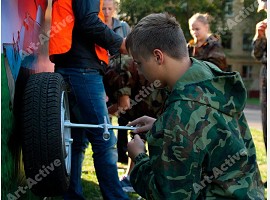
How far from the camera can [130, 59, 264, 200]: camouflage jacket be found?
240cm

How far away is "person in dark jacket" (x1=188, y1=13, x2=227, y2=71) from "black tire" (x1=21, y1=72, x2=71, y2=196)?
10.7ft

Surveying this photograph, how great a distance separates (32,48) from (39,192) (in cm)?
101

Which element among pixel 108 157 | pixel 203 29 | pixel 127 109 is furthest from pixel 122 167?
pixel 108 157

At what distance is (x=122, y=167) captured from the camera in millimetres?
6879

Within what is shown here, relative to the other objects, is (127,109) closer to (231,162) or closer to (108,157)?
(108,157)

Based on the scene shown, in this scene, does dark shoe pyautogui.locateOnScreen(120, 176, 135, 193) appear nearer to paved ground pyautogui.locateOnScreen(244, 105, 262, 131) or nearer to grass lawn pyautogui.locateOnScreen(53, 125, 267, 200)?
grass lawn pyautogui.locateOnScreen(53, 125, 267, 200)

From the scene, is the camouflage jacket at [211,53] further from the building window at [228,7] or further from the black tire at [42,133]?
the building window at [228,7]

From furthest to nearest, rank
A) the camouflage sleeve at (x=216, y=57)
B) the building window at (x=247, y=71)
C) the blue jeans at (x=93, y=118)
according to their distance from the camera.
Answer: the building window at (x=247, y=71) < the camouflage sleeve at (x=216, y=57) < the blue jeans at (x=93, y=118)

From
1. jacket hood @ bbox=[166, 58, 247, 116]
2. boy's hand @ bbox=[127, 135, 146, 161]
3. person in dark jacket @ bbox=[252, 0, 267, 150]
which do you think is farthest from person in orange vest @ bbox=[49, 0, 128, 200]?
person in dark jacket @ bbox=[252, 0, 267, 150]

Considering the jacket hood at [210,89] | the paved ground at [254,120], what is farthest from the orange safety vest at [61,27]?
the paved ground at [254,120]

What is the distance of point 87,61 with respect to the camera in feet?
13.4

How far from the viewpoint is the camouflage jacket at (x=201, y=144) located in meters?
2.40

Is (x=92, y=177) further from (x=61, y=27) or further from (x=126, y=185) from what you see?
(x=61, y=27)

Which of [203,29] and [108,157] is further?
[203,29]
